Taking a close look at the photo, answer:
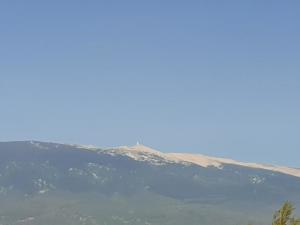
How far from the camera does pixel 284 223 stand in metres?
43.6

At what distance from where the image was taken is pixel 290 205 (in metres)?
44.6

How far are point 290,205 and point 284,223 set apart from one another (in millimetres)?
1463
